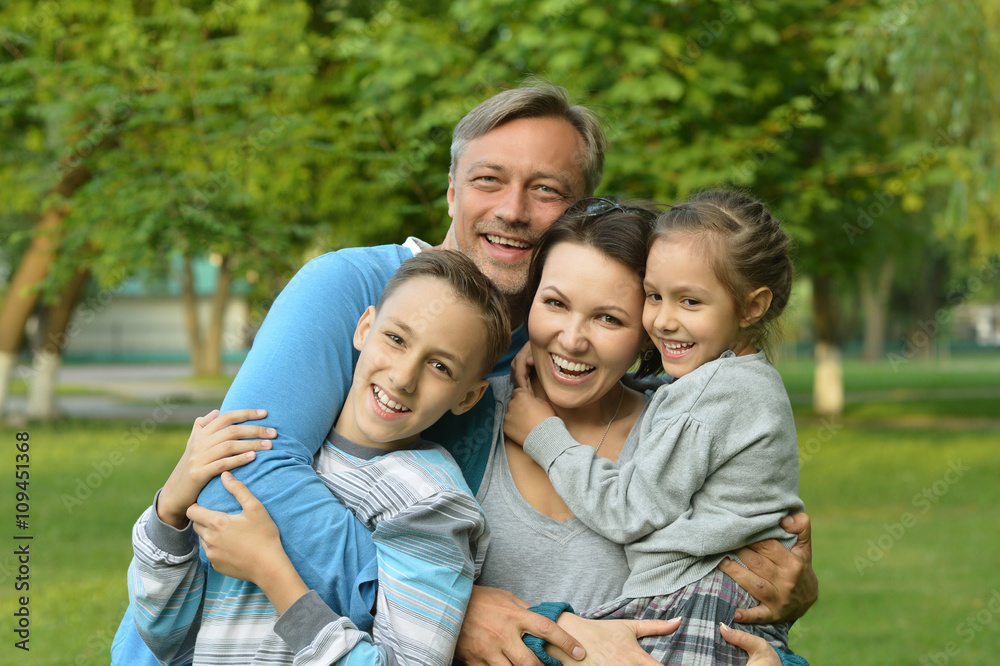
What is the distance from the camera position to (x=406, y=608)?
1856 mm

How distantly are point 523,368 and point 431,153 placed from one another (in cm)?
527

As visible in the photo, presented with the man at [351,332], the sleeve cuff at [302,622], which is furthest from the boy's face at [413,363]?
the sleeve cuff at [302,622]

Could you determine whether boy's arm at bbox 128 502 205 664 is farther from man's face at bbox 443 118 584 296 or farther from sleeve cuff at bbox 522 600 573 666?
man's face at bbox 443 118 584 296

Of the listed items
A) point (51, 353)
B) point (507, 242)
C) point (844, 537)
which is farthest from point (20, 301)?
point (507, 242)

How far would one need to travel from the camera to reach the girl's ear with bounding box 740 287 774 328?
90.0 inches

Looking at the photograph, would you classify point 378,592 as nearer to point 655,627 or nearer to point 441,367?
point 441,367

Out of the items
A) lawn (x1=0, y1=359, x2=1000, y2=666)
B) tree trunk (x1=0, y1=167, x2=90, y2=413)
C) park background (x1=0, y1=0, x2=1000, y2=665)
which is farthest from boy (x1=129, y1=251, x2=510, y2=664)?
tree trunk (x1=0, y1=167, x2=90, y2=413)

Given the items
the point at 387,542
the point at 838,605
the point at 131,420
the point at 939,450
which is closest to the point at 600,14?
the point at 838,605

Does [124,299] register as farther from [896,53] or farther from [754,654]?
[754,654]

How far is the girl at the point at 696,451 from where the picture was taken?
2.11m

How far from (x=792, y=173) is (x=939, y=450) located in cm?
656

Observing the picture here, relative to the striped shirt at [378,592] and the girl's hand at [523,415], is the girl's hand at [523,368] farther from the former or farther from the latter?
the striped shirt at [378,592]

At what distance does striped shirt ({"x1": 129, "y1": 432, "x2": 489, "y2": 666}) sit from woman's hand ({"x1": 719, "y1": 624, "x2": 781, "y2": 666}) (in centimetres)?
59

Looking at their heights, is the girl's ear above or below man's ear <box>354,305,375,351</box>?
above
